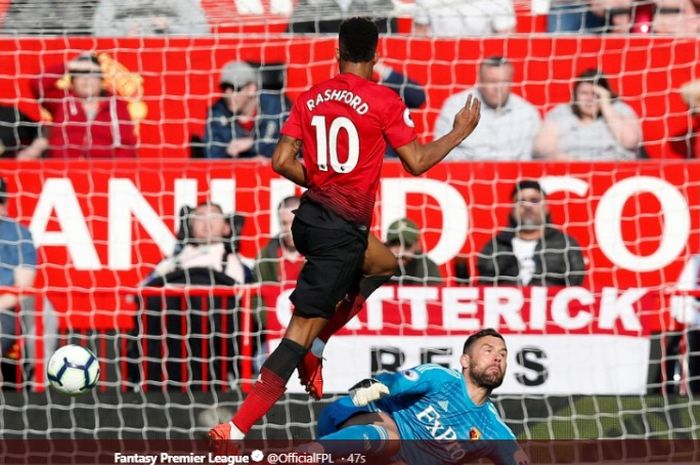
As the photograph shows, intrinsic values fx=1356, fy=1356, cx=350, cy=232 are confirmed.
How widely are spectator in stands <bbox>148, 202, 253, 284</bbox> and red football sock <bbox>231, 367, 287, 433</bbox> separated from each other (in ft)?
11.4

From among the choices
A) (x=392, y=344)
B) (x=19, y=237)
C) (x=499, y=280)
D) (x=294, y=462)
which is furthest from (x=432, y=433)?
(x=19, y=237)

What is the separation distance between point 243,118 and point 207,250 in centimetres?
119

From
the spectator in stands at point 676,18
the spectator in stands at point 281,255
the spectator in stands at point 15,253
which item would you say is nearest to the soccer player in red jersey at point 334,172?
the spectator in stands at point 281,255

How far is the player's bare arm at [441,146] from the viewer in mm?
5605

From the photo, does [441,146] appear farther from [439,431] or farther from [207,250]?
[207,250]

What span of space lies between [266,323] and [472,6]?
275 cm

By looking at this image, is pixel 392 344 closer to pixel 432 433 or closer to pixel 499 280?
pixel 499 280

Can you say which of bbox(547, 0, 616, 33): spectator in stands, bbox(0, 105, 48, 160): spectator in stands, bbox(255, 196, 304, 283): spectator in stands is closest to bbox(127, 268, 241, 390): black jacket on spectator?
bbox(255, 196, 304, 283): spectator in stands

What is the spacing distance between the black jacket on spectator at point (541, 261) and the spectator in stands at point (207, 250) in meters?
1.64

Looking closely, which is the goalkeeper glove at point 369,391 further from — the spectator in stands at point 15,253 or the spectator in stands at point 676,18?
the spectator in stands at point 676,18

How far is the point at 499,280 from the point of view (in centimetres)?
923

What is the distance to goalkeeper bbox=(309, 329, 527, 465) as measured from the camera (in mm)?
6668

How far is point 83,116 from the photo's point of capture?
998 cm

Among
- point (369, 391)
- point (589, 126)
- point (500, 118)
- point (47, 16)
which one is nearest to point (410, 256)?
point (500, 118)
